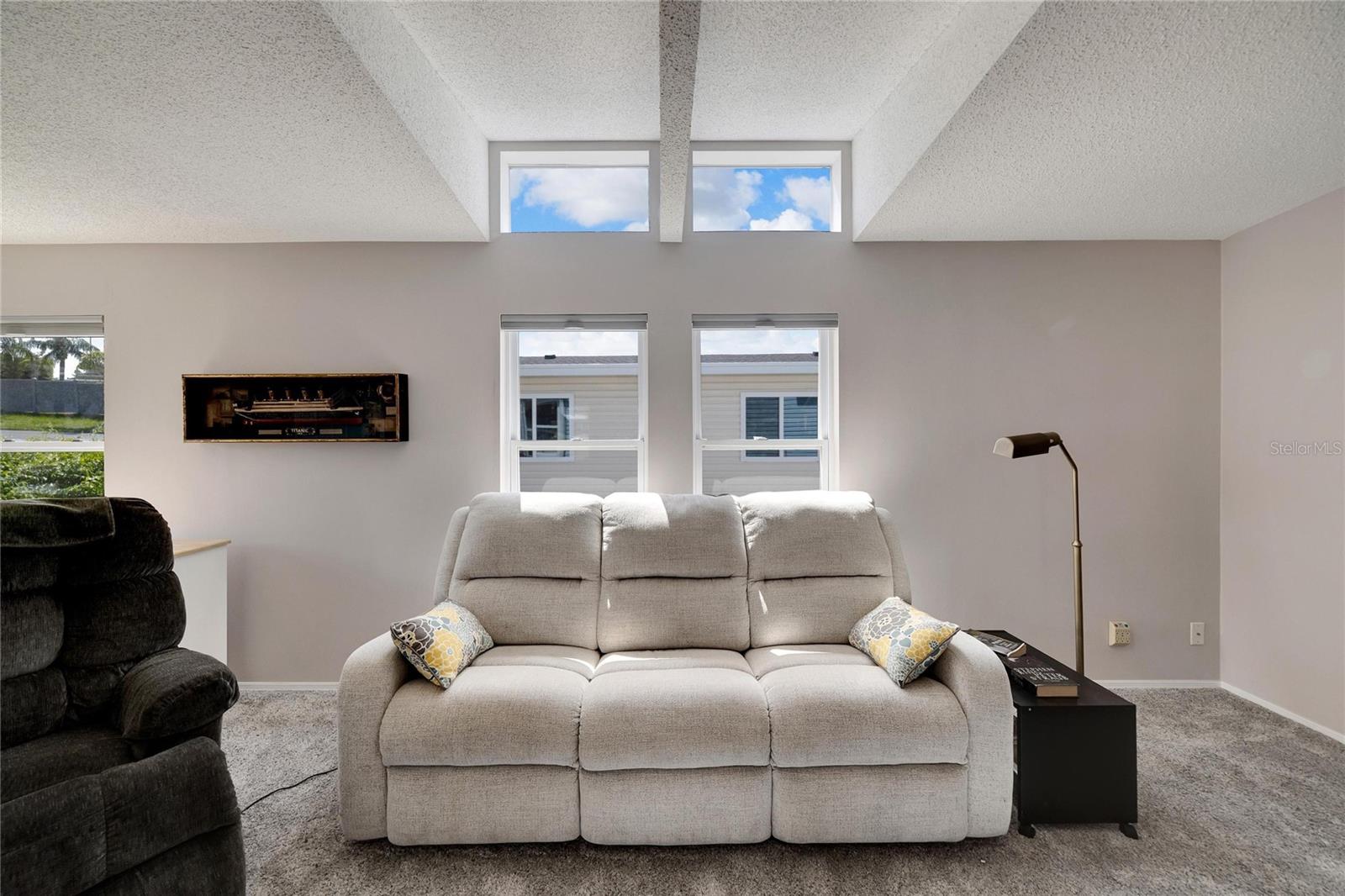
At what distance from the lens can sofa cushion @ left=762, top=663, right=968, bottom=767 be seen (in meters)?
1.83

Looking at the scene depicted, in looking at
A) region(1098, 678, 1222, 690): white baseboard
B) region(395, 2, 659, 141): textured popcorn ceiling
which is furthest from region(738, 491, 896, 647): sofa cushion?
region(395, 2, 659, 141): textured popcorn ceiling

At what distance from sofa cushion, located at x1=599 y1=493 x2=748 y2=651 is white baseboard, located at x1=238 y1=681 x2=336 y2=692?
1.70 meters

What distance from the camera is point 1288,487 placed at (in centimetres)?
281

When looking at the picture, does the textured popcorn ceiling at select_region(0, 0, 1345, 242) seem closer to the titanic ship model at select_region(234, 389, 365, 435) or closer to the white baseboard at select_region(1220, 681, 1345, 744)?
the titanic ship model at select_region(234, 389, 365, 435)

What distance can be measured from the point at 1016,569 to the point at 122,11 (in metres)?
3.86

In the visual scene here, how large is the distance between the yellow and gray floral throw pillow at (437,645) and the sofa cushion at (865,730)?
1.02 m

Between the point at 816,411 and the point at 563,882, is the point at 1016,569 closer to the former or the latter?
the point at 816,411

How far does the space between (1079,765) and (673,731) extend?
1270 millimetres

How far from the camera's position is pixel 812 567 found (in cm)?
255

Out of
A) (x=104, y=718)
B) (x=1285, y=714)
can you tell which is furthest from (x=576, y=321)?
(x=1285, y=714)

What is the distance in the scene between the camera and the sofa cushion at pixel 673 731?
1827 millimetres

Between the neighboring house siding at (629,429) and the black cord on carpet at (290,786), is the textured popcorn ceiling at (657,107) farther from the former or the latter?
the black cord on carpet at (290,786)

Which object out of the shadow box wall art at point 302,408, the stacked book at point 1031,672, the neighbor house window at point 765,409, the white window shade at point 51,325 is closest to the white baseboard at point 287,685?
the shadow box wall art at point 302,408

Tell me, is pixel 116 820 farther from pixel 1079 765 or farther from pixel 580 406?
pixel 1079 765
